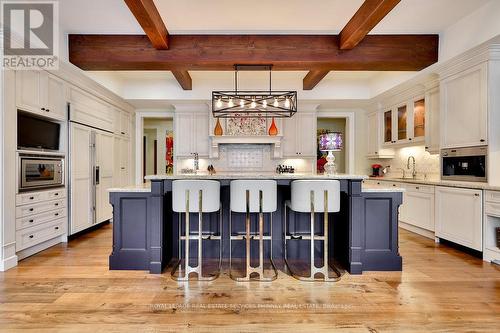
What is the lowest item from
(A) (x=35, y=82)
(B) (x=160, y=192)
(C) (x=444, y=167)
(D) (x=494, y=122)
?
(B) (x=160, y=192)

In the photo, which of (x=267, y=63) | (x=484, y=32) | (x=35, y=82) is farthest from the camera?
(x=267, y=63)

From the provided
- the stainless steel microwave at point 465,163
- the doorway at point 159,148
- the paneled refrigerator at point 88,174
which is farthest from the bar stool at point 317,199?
the doorway at point 159,148

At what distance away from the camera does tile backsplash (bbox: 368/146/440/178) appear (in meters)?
4.79

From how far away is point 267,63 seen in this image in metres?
3.70

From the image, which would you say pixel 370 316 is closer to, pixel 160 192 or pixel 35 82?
pixel 160 192

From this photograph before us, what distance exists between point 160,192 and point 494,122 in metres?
3.82

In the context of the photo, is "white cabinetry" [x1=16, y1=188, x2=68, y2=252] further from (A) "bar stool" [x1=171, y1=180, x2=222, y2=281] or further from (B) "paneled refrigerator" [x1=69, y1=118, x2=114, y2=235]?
(A) "bar stool" [x1=171, y1=180, x2=222, y2=281]

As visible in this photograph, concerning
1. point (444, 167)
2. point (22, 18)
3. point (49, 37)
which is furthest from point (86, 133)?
point (444, 167)

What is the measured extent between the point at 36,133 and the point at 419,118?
561 centimetres

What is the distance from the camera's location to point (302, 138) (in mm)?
6105

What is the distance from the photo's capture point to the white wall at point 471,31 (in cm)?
298

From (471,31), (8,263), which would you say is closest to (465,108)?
(471,31)

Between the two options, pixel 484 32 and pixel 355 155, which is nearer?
pixel 484 32

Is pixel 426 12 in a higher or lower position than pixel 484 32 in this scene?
higher
